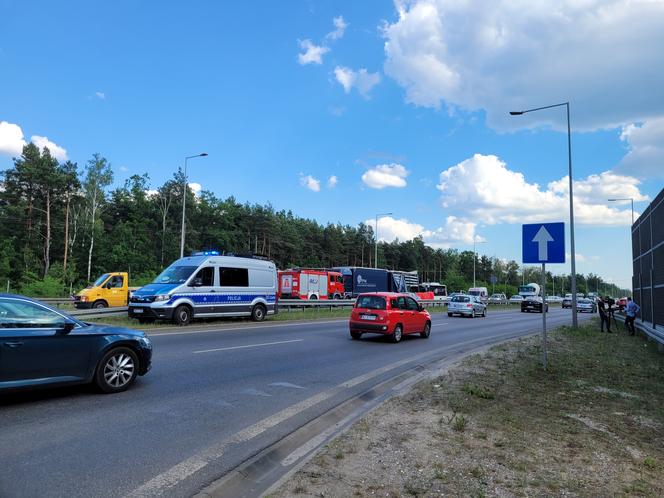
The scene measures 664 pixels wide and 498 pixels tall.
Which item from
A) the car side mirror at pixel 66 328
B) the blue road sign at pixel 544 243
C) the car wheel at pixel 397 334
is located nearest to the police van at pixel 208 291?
the car wheel at pixel 397 334

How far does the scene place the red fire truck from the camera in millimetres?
35094

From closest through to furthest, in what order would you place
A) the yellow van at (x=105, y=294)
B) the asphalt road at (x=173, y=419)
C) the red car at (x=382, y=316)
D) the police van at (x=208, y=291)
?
the asphalt road at (x=173, y=419), the red car at (x=382, y=316), the police van at (x=208, y=291), the yellow van at (x=105, y=294)

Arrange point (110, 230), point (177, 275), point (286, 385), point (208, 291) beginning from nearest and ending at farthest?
point (286, 385) → point (177, 275) → point (208, 291) → point (110, 230)

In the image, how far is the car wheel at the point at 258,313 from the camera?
20562 millimetres

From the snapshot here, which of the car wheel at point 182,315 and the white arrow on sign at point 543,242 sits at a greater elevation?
the white arrow on sign at point 543,242

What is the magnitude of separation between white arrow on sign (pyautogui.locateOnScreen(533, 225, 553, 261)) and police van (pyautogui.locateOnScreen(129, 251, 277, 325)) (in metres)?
12.3

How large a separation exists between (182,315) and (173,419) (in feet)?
38.8

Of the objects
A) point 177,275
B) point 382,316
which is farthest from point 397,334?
point 177,275

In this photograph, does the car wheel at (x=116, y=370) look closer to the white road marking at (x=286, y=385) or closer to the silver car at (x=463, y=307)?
the white road marking at (x=286, y=385)

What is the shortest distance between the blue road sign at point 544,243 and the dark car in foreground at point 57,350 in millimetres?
7730

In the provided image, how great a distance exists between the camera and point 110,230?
201 ft

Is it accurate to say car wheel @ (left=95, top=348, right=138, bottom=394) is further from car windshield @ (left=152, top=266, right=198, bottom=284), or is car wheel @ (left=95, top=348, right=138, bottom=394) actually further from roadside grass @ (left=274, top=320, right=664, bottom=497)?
car windshield @ (left=152, top=266, right=198, bottom=284)

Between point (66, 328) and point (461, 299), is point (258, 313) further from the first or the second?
point (461, 299)

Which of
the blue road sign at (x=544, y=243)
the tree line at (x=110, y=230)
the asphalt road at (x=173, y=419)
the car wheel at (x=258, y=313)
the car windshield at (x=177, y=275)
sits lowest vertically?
the asphalt road at (x=173, y=419)
